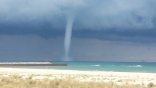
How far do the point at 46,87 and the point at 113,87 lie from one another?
513 cm

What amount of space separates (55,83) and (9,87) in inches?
178

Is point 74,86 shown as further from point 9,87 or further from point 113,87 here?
point 9,87

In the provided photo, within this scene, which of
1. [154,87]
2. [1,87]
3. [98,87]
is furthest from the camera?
[154,87]

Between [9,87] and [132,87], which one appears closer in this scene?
[9,87]

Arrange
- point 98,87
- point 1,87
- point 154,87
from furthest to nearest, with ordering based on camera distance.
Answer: point 154,87, point 98,87, point 1,87

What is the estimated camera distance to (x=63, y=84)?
893 inches

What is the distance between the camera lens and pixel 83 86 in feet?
70.3

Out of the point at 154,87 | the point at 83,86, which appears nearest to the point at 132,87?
the point at 154,87

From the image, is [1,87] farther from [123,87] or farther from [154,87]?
[154,87]

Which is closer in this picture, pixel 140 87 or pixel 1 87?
pixel 1 87

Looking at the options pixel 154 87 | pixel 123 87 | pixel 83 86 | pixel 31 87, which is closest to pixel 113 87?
pixel 123 87

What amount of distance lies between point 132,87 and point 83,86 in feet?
12.5


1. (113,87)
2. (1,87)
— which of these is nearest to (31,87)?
(1,87)

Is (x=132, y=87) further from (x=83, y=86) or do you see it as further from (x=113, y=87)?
(x=83, y=86)
